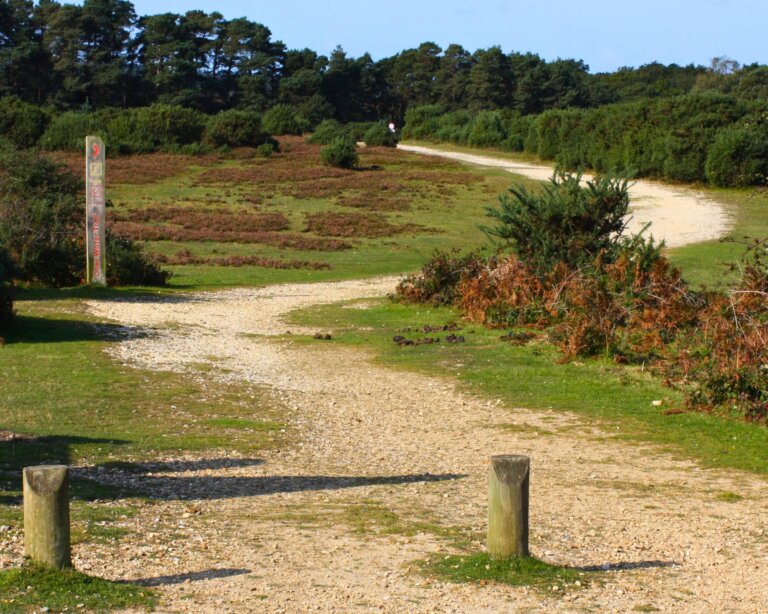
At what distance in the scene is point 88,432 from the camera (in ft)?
32.7

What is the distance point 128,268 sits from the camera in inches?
883

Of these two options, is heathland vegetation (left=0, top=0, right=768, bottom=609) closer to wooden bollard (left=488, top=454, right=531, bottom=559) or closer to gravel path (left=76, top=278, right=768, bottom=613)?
gravel path (left=76, top=278, right=768, bottom=613)

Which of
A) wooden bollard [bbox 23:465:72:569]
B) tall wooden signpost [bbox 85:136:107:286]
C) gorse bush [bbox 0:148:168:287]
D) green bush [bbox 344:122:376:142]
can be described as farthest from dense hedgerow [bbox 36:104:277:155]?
wooden bollard [bbox 23:465:72:569]

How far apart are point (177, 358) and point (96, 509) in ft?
23.3

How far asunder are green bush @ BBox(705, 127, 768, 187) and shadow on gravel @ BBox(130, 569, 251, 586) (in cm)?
4007

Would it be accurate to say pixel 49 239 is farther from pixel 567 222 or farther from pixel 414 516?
pixel 414 516

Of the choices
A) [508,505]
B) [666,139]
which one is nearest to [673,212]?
[666,139]

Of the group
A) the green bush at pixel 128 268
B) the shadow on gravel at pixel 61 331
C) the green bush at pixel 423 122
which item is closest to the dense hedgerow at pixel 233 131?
the green bush at pixel 423 122

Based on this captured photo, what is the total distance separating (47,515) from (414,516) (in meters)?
2.69

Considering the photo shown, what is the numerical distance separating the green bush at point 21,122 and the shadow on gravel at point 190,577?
52.2 meters

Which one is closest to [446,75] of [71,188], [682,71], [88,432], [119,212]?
[682,71]

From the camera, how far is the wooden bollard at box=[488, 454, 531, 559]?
603 centimetres

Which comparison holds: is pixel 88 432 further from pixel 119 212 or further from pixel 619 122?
pixel 619 122

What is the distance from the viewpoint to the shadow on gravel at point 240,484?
8078 millimetres
